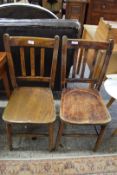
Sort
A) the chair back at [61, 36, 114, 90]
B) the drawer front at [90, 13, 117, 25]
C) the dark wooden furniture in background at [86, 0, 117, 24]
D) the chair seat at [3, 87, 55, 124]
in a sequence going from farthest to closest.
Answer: the drawer front at [90, 13, 117, 25], the dark wooden furniture in background at [86, 0, 117, 24], the chair back at [61, 36, 114, 90], the chair seat at [3, 87, 55, 124]

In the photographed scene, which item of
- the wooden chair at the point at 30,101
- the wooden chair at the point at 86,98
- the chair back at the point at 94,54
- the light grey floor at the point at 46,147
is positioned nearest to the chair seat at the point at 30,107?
the wooden chair at the point at 30,101

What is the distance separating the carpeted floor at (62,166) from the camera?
1.54 metres

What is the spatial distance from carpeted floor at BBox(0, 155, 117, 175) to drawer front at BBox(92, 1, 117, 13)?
9.84ft

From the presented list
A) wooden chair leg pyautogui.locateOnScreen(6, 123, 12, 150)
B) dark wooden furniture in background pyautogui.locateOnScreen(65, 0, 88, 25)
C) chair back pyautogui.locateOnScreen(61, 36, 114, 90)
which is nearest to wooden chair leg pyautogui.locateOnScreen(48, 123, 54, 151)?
wooden chair leg pyautogui.locateOnScreen(6, 123, 12, 150)

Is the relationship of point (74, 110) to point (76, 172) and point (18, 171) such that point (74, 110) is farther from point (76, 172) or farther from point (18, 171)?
point (18, 171)

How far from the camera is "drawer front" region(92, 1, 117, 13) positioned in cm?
376

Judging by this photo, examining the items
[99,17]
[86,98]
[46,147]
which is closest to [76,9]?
[99,17]

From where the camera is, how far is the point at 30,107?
156cm

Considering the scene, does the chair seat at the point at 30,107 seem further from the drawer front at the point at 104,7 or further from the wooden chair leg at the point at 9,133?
the drawer front at the point at 104,7

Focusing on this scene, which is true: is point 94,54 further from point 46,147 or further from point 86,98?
point 46,147

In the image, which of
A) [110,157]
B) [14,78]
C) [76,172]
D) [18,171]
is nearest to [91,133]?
[110,157]

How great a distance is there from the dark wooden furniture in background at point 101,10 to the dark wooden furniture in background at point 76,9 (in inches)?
4.2

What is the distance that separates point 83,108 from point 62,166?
0.50 metres

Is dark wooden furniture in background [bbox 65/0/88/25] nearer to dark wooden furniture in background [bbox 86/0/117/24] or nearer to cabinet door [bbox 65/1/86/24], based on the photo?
cabinet door [bbox 65/1/86/24]
